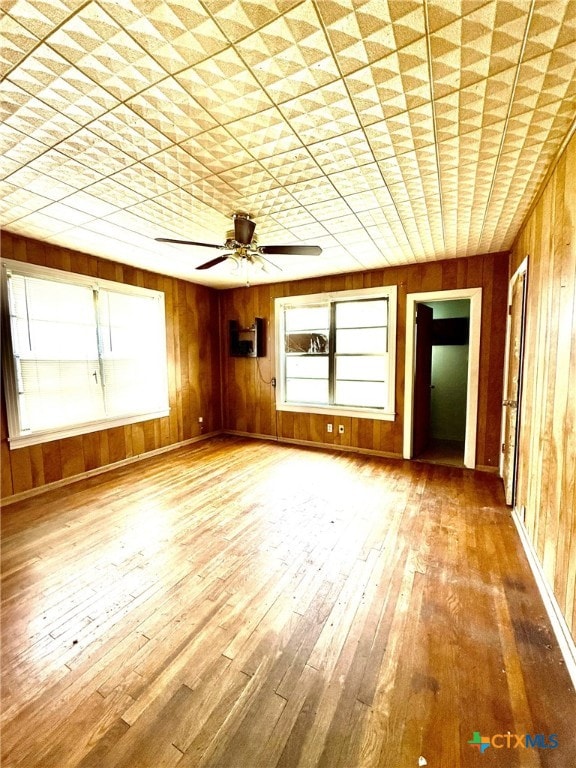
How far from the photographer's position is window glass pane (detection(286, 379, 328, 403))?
5.14 meters

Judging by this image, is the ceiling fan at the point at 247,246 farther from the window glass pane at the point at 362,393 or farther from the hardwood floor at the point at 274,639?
the window glass pane at the point at 362,393

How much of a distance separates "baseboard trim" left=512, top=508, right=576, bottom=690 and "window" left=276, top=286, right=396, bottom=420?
2370 millimetres

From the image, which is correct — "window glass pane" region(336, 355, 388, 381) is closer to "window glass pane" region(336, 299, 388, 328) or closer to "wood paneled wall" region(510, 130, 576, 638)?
"window glass pane" region(336, 299, 388, 328)

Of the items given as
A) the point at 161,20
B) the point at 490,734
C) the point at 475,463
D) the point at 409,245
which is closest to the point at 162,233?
the point at 161,20

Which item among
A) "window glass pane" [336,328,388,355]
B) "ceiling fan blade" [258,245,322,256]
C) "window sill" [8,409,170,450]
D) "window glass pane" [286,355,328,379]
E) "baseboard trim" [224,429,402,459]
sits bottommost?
"baseboard trim" [224,429,402,459]

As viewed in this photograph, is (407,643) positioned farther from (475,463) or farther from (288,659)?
(475,463)

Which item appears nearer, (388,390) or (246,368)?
(388,390)

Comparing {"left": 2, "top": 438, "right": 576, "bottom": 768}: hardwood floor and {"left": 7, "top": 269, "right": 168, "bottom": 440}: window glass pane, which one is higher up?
{"left": 7, "top": 269, "right": 168, "bottom": 440}: window glass pane

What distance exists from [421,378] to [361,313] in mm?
1286

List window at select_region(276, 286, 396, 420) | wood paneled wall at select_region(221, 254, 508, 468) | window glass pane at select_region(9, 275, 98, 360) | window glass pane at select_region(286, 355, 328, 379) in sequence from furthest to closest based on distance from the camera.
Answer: window glass pane at select_region(286, 355, 328, 379), window at select_region(276, 286, 396, 420), wood paneled wall at select_region(221, 254, 508, 468), window glass pane at select_region(9, 275, 98, 360)

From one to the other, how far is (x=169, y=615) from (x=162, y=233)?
319cm

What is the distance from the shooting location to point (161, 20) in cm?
115

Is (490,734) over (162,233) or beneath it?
beneath

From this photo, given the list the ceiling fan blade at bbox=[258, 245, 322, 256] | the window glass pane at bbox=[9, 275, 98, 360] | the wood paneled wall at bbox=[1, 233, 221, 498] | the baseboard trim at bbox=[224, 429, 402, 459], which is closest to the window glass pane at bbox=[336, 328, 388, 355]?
the baseboard trim at bbox=[224, 429, 402, 459]
